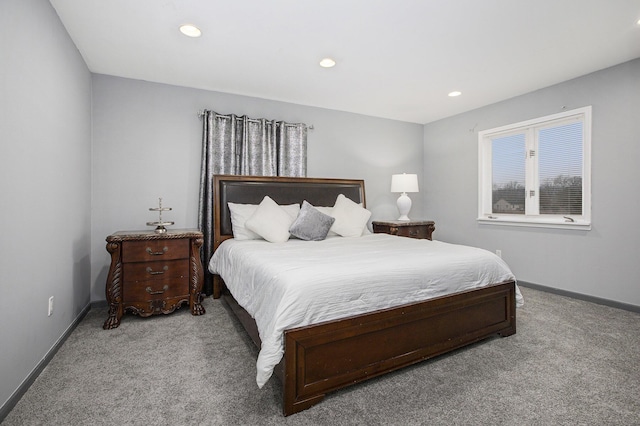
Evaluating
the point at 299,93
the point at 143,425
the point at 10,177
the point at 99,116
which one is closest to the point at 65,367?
the point at 143,425

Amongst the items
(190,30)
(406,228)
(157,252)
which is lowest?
(157,252)

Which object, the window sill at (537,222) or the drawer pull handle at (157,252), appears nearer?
the drawer pull handle at (157,252)

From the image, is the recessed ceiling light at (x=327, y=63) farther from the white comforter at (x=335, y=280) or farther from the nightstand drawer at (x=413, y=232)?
the nightstand drawer at (x=413, y=232)

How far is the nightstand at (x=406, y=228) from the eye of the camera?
4375mm

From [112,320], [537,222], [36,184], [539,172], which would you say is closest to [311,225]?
[112,320]

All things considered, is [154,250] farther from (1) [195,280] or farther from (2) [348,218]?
(2) [348,218]

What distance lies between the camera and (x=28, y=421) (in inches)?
59.1

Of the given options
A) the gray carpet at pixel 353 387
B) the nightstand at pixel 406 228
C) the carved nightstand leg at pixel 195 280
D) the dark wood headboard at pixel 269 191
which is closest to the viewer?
the gray carpet at pixel 353 387

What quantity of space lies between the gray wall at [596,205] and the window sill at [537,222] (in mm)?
63

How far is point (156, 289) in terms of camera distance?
2883 mm

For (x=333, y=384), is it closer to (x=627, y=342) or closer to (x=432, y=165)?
(x=627, y=342)

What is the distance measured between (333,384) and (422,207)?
4261 mm

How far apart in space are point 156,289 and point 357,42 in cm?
294

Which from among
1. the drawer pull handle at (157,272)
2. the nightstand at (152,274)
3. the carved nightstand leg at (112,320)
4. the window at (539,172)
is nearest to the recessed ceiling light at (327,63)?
the nightstand at (152,274)
